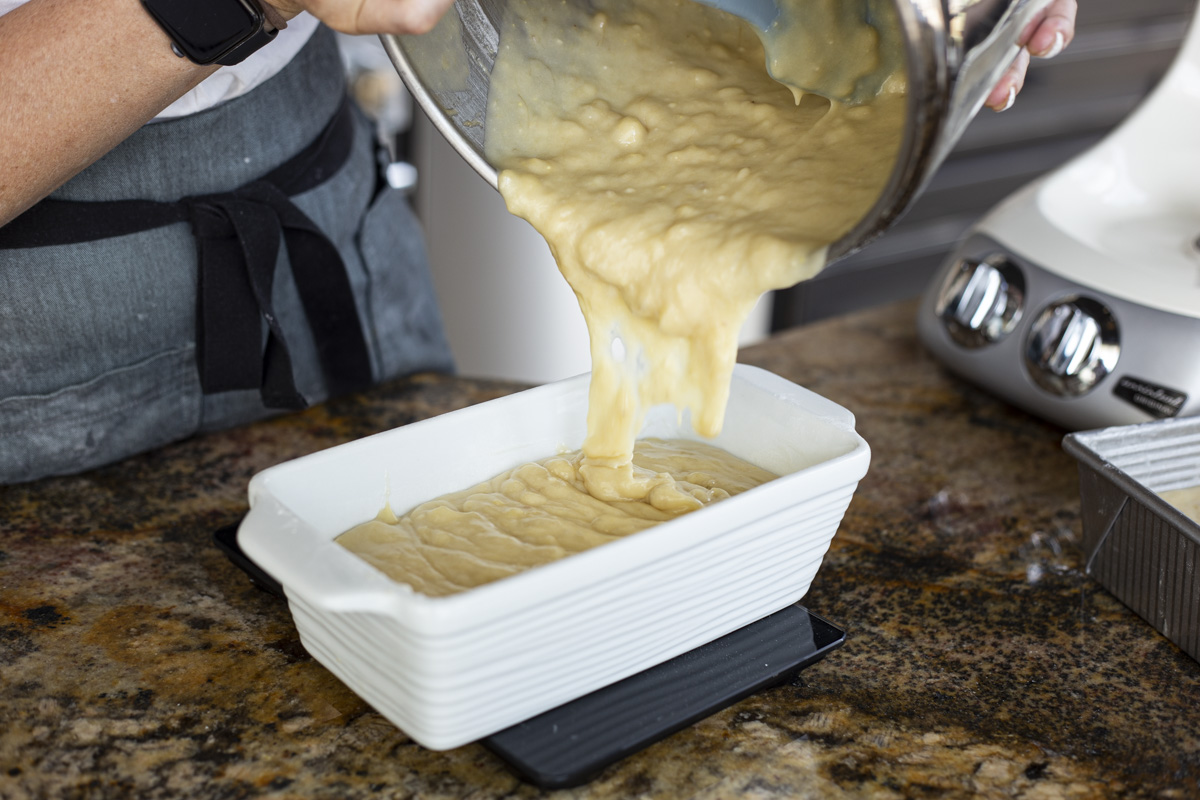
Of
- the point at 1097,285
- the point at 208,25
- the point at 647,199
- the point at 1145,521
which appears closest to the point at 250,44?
the point at 208,25

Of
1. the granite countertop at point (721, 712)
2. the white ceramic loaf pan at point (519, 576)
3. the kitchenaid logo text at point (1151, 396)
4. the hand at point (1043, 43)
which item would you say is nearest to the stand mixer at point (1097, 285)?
the kitchenaid logo text at point (1151, 396)

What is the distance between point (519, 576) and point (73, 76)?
1.83 ft

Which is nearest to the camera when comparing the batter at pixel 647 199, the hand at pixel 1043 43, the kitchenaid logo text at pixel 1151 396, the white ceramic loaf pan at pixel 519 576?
the white ceramic loaf pan at pixel 519 576

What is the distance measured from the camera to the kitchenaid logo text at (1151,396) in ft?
4.09

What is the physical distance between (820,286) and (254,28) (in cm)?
239

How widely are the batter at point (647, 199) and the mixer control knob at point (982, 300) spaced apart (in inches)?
22.3

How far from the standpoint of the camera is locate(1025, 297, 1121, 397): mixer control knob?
4.27 feet

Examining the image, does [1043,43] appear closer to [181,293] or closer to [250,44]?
[250,44]

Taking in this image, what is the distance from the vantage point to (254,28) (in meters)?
0.90

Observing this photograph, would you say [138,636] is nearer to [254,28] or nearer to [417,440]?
[417,440]

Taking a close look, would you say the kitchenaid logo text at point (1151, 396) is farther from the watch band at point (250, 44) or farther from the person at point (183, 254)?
the watch band at point (250, 44)

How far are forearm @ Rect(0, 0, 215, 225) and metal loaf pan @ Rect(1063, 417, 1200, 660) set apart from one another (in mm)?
872

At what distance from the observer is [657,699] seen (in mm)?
841

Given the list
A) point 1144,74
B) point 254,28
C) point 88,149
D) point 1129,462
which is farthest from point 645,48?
point 1144,74
